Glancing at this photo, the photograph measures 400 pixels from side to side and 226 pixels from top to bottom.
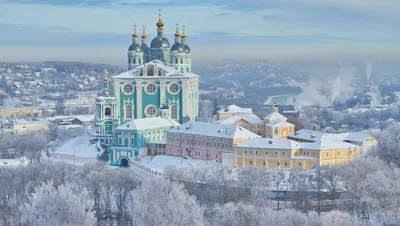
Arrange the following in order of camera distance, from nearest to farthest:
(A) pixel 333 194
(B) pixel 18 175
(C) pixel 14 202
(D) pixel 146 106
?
(C) pixel 14 202, (A) pixel 333 194, (B) pixel 18 175, (D) pixel 146 106

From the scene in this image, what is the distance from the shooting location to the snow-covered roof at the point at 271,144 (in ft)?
79.2

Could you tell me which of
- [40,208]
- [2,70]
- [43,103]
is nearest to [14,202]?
[40,208]

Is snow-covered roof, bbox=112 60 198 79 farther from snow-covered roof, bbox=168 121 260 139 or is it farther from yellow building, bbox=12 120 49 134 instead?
yellow building, bbox=12 120 49 134

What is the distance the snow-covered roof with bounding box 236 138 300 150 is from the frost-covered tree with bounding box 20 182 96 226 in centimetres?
848

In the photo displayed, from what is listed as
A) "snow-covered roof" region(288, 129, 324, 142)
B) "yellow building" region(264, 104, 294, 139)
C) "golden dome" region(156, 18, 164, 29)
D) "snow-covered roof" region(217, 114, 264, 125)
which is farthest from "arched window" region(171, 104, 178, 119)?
"snow-covered roof" region(288, 129, 324, 142)

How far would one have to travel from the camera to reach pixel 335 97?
6744 cm

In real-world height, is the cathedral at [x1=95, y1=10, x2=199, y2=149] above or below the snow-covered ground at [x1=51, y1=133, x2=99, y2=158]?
above

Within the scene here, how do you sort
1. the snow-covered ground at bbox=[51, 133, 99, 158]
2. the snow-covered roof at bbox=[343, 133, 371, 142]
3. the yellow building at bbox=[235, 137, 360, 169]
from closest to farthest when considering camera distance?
1. the yellow building at bbox=[235, 137, 360, 169]
2. the snow-covered roof at bbox=[343, 133, 371, 142]
3. the snow-covered ground at bbox=[51, 133, 99, 158]

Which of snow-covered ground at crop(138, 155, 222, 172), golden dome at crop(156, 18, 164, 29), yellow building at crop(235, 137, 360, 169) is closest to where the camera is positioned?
yellow building at crop(235, 137, 360, 169)

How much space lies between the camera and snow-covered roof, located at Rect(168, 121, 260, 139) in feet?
84.7

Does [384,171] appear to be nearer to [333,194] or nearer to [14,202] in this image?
[333,194]

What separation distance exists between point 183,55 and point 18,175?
12.3 meters

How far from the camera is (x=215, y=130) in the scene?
87.2ft

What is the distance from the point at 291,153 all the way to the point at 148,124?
21.6 feet
